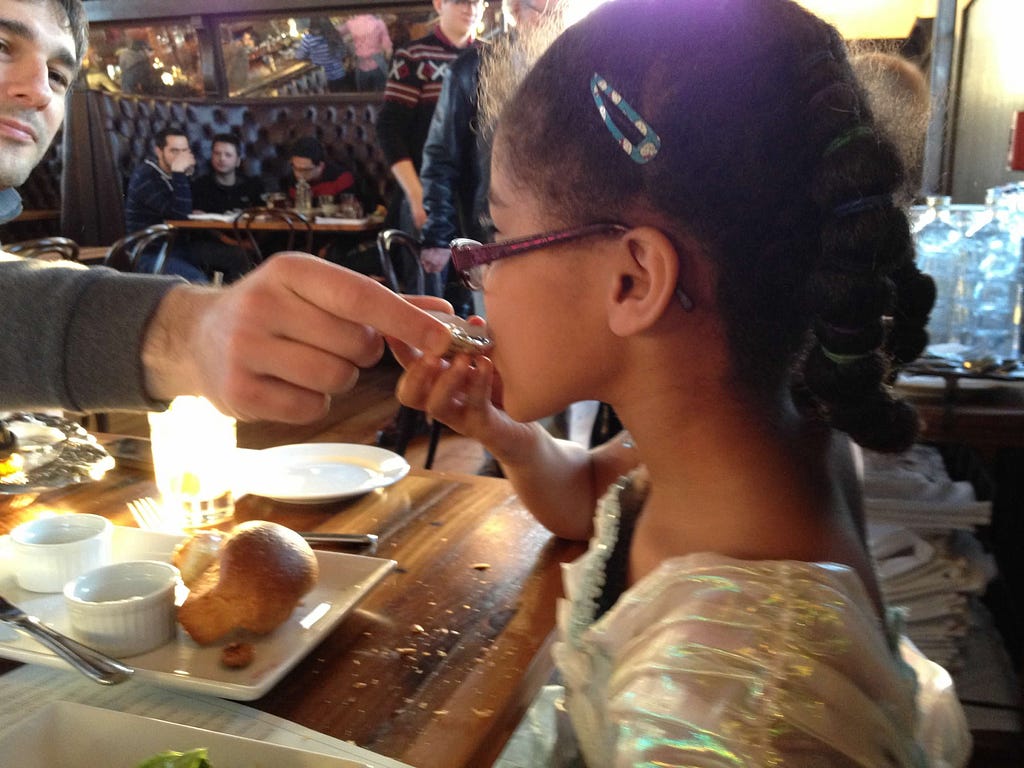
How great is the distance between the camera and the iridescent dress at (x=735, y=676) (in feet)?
2.23

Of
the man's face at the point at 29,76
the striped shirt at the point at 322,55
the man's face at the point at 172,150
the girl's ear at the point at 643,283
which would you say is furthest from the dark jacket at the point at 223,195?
the girl's ear at the point at 643,283

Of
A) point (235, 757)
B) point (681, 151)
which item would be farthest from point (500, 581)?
point (681, 151)

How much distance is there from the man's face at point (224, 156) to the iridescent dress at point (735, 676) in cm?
625

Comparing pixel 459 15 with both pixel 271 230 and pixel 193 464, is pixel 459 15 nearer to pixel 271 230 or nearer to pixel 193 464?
pixel 271 230

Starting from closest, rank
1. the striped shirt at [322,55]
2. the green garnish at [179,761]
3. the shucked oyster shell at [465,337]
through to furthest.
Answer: the green garnish at [179,761]
the shucked oyster shell at [465,337]
the striped shirt at [322,55]

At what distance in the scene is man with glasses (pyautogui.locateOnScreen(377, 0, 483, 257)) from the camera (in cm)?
412

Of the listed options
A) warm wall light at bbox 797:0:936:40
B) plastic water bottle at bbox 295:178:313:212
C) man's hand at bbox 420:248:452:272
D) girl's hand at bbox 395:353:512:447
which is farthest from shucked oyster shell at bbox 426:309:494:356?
plastic water bottle at bbox 295:178:313:212

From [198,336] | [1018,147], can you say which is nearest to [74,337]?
[198,336]

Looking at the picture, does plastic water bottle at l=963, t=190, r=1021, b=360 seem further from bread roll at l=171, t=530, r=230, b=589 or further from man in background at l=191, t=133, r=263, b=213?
man in background at l=191, t=133, r=263, b=213

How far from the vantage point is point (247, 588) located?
0.89 m

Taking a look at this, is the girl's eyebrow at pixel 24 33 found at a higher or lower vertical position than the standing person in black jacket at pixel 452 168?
higher

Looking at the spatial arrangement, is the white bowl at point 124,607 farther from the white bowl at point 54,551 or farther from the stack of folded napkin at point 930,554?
the stack of folded napkin at point 930,554

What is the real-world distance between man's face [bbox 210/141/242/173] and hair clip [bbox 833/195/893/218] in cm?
632

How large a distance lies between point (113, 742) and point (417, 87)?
13.2 ft
